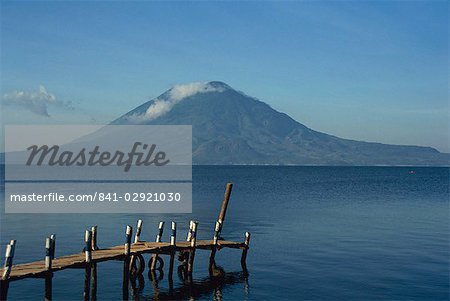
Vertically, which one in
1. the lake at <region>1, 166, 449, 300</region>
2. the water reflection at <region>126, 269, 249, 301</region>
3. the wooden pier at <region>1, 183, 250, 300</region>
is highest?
the wooden pier at <region>1, 183, 250, 300</region>

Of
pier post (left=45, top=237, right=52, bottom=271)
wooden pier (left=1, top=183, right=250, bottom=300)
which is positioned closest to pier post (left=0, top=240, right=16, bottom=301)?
wooden pier (left=1, top=183, right=250, bottom=300)

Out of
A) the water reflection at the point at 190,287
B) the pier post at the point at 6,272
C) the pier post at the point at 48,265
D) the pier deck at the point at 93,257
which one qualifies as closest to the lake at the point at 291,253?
the water reflection at the point at 190,287

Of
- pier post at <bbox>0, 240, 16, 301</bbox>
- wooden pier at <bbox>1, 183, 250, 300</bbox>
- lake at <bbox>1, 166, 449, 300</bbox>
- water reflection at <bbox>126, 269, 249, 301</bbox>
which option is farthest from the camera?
lake at <bbox>1, 166, 449, 300</bbox>

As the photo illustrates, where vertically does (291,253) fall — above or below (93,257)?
below

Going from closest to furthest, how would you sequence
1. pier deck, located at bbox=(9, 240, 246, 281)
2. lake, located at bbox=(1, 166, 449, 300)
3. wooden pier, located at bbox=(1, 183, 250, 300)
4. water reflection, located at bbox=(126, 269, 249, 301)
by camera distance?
wooden pier, located at bbox=(1, 183, 250, 300)
pier deck, located at bbox=(9, 240, 246, 281)
water reflection, located at bbox=(126, 269, 249, 301)
lake, located at bbox=(1, 166, 449, 300)

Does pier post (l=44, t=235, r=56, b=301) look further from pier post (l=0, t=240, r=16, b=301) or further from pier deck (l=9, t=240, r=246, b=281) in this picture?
A: pier post (l=0, t=240, r=16, b=301)

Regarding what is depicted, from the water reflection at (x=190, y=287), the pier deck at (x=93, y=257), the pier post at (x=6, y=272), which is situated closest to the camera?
the pier post at (x=6, y=272)

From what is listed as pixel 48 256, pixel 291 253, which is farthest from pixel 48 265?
pixel 291 253

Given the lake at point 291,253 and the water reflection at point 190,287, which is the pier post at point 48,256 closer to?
the lake at point 291,253

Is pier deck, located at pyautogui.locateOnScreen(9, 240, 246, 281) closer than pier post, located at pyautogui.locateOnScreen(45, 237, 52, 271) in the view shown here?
Yes

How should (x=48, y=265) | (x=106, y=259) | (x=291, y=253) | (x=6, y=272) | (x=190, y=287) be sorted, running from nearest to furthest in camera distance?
(x=6, y=272) < (x=48, y=265) < (x=106, y=259) < (x=190, y=287) < (x=291, y=253)

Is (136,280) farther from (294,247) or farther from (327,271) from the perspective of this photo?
(294,247)

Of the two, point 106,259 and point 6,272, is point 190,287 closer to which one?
point 106,259

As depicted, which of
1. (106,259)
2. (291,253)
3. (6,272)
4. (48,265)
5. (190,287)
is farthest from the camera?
(291,253)
